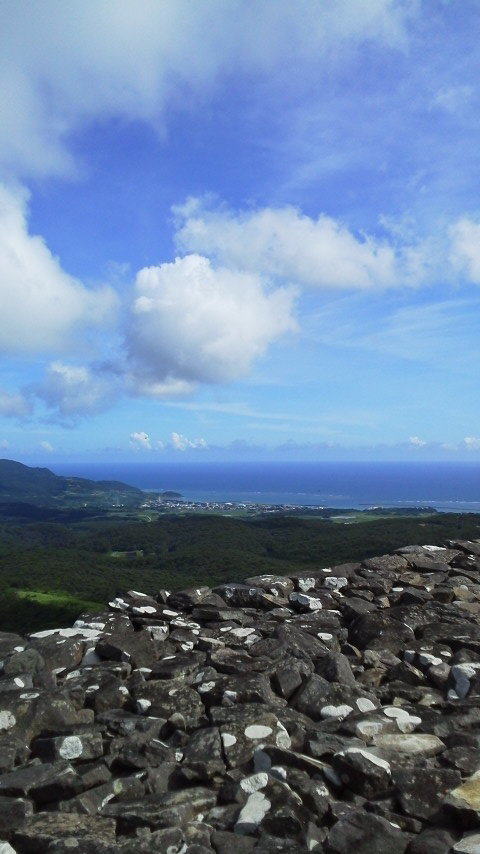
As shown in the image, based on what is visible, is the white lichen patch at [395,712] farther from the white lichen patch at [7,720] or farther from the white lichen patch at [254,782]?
the white lichen patch at [7,720]

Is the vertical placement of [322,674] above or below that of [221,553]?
above

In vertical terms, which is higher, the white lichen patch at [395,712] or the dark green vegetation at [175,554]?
the white lichen patch at [395,712]

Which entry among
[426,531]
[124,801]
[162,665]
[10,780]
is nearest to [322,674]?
[162,665]

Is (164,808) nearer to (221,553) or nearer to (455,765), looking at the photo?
(455,765)

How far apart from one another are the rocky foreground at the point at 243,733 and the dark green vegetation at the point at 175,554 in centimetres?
2793

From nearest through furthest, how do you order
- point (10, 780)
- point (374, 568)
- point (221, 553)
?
1. point (10, 780)
2. point (374, 568)
3. point (221, 553)

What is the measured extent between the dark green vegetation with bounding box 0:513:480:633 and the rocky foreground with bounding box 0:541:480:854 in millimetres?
27926

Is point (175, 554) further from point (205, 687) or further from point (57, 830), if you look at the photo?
point (57, 830)

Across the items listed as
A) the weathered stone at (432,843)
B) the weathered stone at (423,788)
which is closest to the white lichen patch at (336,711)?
the weathered stone at (423,788)

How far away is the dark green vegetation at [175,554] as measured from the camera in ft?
192

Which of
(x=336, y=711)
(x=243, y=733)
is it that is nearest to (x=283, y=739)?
(x=243, y=733)

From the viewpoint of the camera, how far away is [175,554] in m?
109

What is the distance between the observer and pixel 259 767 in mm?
5527

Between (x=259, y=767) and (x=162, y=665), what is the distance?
272 cm
